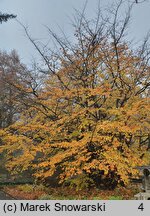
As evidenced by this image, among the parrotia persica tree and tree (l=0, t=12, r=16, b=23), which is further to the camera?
the parrotia persica tree

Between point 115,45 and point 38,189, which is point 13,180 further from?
point 115,45

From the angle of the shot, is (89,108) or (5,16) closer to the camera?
(5,16)

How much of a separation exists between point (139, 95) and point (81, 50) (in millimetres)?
3093

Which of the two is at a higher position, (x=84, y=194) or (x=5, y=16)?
(x=5, y=16)

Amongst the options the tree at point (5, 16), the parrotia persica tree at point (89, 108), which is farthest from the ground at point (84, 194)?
the tree at point (5, 16)

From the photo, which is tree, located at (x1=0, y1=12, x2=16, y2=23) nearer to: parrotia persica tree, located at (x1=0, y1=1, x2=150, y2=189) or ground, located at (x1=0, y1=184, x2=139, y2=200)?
parrotia persica tree, located at (x1=0, y1=1, x2=150, y2=189)

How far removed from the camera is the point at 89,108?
37.0ft

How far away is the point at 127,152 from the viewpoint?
11055 millimetres

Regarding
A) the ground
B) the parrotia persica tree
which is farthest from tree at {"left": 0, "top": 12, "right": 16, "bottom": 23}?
the ground

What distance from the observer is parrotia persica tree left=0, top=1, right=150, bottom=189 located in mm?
10859

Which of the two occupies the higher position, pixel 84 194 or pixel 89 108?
pixel 89 108

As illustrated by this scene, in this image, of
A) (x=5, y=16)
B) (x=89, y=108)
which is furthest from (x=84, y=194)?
(x=5, y=16)

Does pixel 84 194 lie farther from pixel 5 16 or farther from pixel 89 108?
pixel 5 16

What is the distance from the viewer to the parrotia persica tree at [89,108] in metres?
10.9
